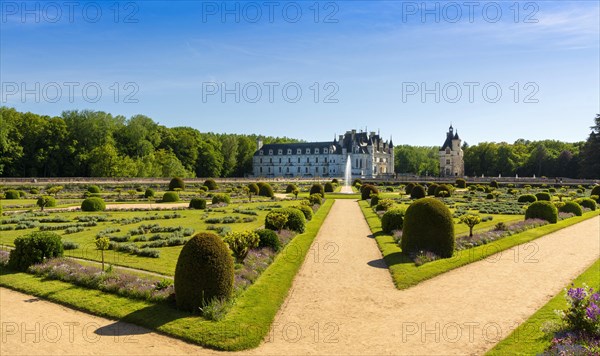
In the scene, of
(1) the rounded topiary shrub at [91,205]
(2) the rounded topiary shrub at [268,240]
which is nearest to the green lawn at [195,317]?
(2) the rounded topiary shrub at [268,240]

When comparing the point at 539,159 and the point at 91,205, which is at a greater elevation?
the point at 539,159

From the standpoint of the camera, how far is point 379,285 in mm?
13039

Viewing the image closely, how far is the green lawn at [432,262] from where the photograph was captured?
1364 cm

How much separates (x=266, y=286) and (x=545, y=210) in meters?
20.2

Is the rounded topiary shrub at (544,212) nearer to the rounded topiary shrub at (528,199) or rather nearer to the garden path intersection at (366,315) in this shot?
the garden path intersection at (366,315)

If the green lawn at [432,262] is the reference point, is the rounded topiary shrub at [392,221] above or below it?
above

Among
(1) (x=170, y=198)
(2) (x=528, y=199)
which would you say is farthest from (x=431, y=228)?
(1) (x=170, y=198)

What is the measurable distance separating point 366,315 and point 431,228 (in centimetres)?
631

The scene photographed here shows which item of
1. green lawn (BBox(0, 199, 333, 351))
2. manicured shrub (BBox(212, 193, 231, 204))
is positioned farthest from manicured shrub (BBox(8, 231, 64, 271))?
manicured shrub (BBox(212, 193, 231, 204))

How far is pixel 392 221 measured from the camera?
21.8 m

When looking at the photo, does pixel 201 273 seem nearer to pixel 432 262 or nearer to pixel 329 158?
pixel 432 262

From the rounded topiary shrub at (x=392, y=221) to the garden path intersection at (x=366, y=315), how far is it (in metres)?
5.66

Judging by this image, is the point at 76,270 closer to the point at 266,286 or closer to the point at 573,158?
the point at 266,286

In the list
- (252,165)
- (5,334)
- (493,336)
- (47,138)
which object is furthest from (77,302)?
(252,165)
